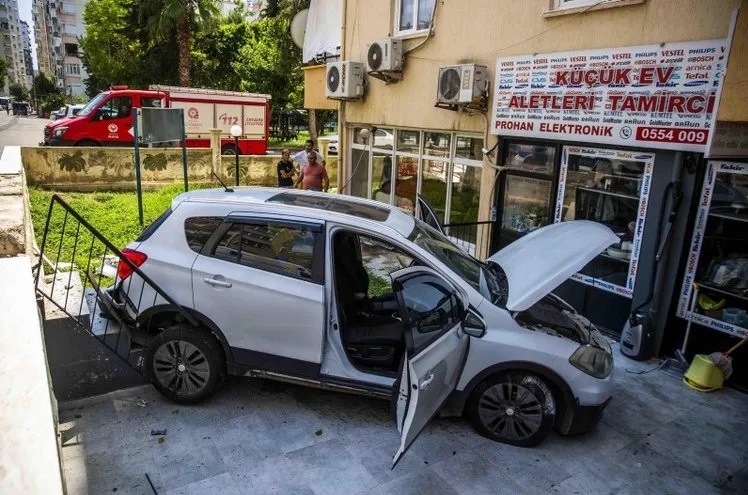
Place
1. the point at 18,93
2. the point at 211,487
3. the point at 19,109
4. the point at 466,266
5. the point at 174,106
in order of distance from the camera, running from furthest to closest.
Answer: the point at 18,93 < the point at 19,109 < the point at 174,106 < the point at 466,266 < the point at 211,487

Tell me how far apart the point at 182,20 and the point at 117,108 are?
33.3ft

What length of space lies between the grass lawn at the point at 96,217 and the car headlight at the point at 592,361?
22.3ft

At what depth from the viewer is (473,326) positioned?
3.88 m

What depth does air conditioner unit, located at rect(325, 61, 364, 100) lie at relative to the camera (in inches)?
Result: 405

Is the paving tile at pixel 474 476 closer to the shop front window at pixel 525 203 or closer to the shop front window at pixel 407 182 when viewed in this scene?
the shop front window at pixel 525 203

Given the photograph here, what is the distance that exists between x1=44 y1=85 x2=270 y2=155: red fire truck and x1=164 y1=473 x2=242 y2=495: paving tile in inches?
699

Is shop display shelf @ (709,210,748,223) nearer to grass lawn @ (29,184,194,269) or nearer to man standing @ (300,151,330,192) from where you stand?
man standing @ (300,151,330,192)

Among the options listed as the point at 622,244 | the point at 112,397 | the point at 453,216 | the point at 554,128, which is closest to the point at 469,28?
the point at 554,128

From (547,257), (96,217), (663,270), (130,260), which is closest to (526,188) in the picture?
(663,270)

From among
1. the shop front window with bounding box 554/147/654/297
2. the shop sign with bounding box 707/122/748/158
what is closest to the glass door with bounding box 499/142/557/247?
the shop front window with bounding box 554/147/654/297

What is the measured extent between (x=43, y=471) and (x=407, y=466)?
2797 mm

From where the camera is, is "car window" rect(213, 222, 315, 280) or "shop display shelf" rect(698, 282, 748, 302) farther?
"shop display shelf" rect(698, 282, 748, 302)

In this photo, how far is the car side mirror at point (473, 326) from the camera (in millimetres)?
3832

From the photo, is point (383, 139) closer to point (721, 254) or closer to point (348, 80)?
point (348, 80)
